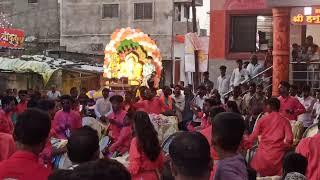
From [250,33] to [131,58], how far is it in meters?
4.48

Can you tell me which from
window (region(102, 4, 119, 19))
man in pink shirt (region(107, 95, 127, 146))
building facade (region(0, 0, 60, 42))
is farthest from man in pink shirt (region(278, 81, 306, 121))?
building facade (region(0, 0, 60, 42))

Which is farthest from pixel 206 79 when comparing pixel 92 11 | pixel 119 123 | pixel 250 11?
pixel 92 11

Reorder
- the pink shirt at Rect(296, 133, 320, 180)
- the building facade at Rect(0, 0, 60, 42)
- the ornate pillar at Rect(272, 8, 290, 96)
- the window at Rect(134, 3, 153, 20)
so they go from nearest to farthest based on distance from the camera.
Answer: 1. the pink shirt at Rect(296, 133, 320, 180)
2. the ornate pillar at Rect(272, 8, 290, 96)
3. the window at Rect(134, 3, 153, 20)
4. the building facade at Rect(0, 0, 60, 42)

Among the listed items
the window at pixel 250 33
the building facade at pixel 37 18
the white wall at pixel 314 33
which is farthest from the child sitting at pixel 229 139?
the building facade at pixel 37 18

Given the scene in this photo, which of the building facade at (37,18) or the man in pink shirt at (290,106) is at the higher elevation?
the building facade at (37,18)

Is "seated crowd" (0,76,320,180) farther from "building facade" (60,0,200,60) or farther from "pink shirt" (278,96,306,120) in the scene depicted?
"building facade" (60,0,200,60)

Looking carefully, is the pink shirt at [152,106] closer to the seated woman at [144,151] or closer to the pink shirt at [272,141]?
the pink shirt at [272,141]

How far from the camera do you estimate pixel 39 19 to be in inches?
1789

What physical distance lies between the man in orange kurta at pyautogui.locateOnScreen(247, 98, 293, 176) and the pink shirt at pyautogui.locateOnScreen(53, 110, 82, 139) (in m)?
2.96

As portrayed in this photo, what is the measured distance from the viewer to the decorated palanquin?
75.6 ft

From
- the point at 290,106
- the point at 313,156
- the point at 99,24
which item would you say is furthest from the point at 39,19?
the point at 313,156

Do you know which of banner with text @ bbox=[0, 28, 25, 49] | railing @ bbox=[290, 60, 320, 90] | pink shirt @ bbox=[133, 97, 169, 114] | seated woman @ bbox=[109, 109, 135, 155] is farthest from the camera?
banner with text @ bbox=[0, 28, 25, 49]

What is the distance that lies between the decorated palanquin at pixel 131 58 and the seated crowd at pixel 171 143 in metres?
6.46

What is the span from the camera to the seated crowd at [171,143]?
3805 millimetres
